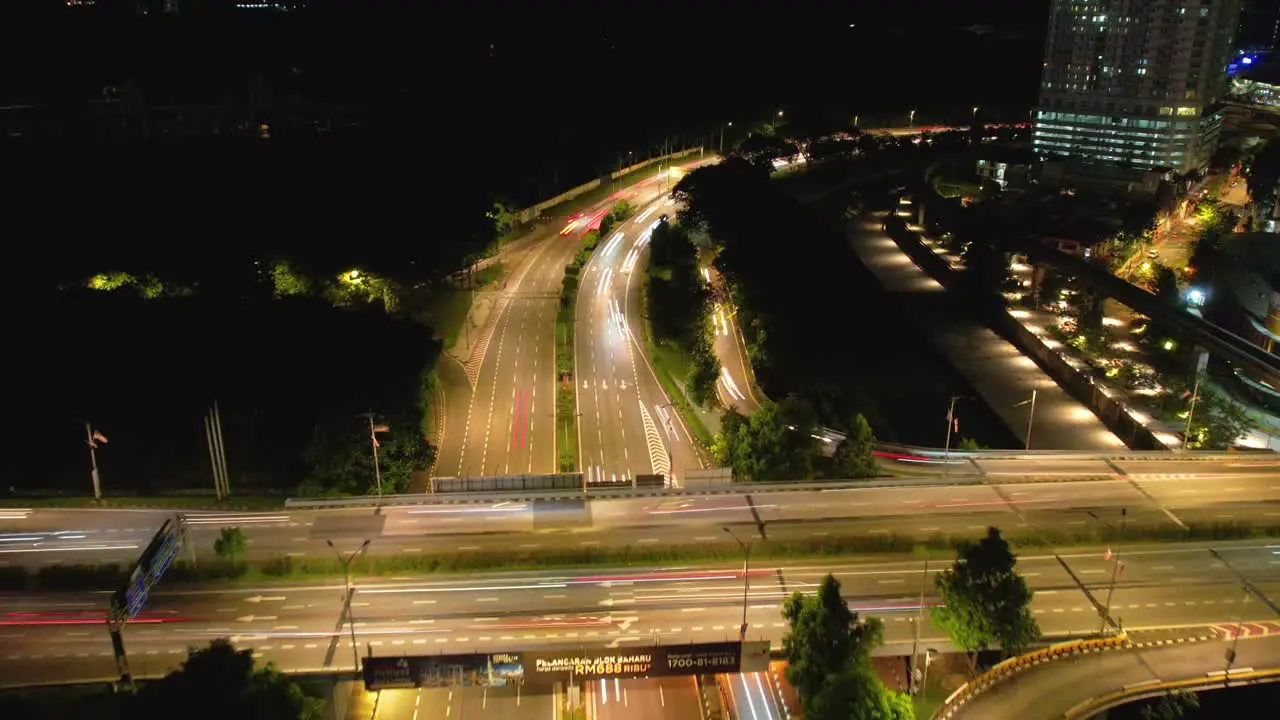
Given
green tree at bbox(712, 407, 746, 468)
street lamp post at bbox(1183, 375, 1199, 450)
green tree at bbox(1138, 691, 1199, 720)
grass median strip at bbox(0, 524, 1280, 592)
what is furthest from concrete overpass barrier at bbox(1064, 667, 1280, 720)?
street lamp post at bbox(1183, 375, 1199, 450)

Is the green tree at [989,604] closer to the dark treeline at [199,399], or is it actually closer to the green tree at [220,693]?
the green tree at [220,693]

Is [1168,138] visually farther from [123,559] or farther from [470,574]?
[123,559]

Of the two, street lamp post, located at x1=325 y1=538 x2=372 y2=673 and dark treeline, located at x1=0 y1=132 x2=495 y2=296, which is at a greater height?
dark treeline, located at x1=0 y1=132 x2=495 y2=296

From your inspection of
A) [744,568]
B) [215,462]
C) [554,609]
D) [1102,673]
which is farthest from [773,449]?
[215,462]

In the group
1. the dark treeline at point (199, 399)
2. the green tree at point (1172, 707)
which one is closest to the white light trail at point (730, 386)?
the dark treeline at point (199, 399)

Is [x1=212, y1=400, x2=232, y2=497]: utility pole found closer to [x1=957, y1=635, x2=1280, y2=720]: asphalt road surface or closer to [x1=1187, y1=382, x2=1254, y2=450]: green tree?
[x1=957, y1=635, x2=1280, y2=720]: asphalt road surface

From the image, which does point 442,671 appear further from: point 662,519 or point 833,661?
point 662,519
